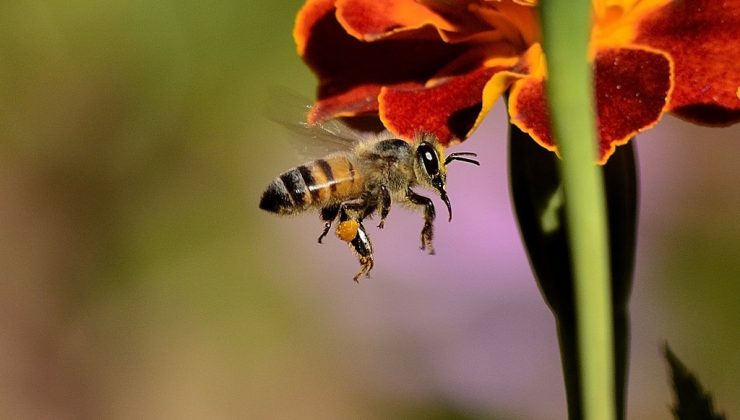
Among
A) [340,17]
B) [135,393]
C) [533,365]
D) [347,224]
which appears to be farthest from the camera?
[135,393]

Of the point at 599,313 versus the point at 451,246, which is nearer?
the point at 599,313

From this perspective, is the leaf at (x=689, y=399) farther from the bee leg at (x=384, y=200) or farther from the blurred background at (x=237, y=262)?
the blurred background at (x=237, y=262)

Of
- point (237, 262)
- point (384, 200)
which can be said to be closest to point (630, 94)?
point (384, 200)

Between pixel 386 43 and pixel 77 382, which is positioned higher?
pixel 386 43

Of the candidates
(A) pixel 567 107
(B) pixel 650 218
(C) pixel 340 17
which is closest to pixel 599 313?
(A) pixel 567 107

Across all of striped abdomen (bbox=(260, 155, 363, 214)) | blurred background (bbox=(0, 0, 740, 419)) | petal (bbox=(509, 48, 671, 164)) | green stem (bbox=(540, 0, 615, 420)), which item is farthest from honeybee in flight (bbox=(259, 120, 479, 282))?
blurred background (bbox=(0, 0, 740, 419))

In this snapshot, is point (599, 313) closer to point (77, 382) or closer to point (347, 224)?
point (347, 224)
